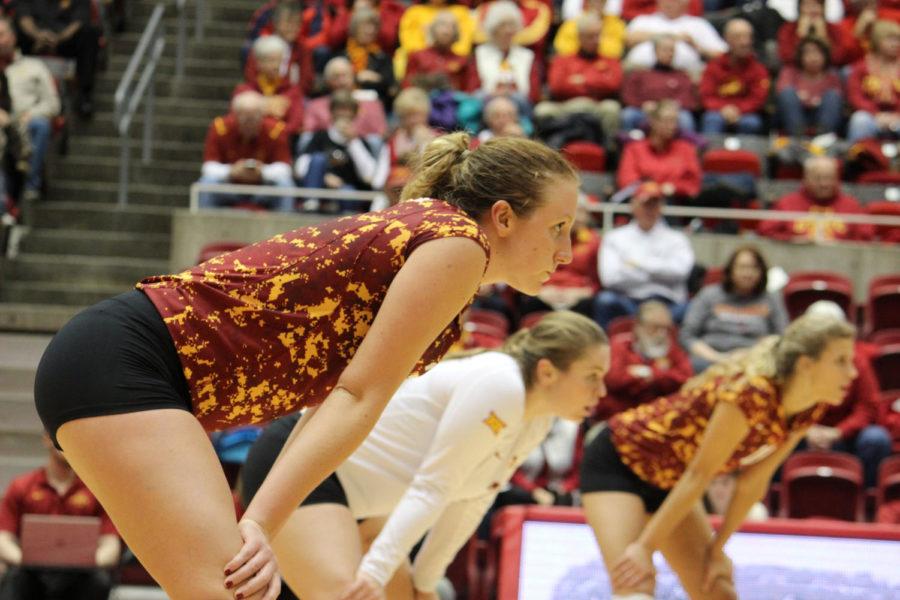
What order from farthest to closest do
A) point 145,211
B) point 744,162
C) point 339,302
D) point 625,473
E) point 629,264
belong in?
point 145,211, point 744,162, point 629,264, point 625,473, point 339,302

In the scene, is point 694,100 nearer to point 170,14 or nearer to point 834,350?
point 170,14

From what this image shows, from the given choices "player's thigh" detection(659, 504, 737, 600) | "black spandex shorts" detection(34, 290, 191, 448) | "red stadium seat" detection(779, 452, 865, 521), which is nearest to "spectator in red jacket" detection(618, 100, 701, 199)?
"red stadium seat" detection(779, 452, 865, 521)

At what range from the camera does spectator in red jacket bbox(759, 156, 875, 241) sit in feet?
32.7

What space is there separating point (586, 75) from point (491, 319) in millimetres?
3196

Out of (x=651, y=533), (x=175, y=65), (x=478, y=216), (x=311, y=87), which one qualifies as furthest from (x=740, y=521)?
(x=175, y=65)

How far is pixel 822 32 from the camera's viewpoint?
11.8 meters

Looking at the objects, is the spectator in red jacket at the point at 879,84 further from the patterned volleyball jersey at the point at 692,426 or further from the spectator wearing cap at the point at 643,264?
the patterned volleyball jersey at the point at 692,426

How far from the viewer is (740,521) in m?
4.97

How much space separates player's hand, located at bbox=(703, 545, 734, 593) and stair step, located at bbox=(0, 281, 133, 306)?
6592 mm

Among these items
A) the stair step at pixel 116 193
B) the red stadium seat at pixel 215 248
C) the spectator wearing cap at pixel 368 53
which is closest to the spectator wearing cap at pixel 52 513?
the red stadium seat at pixel 215 248

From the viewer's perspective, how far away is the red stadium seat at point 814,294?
30.7ft

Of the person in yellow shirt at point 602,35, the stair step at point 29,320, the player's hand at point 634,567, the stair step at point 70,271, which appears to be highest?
the person in yellow shirt at point 602,35

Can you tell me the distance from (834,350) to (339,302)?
2608mm

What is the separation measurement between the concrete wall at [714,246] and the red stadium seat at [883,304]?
388 mm
